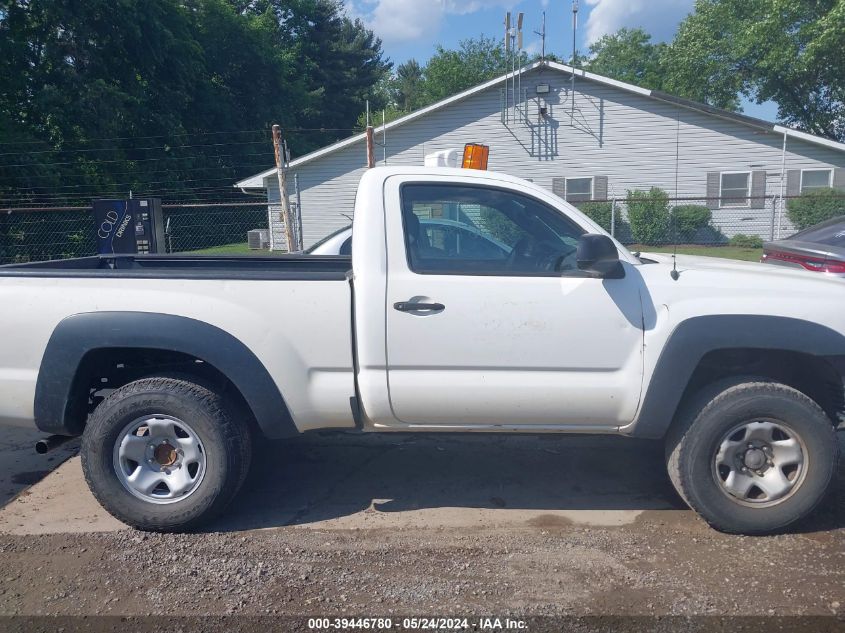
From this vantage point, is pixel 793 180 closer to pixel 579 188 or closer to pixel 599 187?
pixel 599 187

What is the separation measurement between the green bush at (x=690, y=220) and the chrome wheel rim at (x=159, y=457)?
19.8 meters

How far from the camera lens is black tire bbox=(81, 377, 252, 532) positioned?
3992mm

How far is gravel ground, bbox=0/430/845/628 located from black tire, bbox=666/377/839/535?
0.44ft

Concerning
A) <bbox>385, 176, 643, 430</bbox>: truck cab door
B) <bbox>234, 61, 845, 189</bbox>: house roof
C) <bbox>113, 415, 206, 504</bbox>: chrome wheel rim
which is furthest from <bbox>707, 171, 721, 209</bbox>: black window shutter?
<bbox>113, 415, 206, 504</bbox>: chrome wheel rim

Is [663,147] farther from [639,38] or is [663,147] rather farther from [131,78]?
[639,38]

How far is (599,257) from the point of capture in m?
3.77

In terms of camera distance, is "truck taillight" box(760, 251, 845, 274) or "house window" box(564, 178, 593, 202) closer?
"truck taillight" box(760, 251, 845, 274)

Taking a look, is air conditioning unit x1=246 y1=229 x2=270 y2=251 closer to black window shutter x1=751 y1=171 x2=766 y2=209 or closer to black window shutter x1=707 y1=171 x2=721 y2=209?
black window shutter x1=707 y1=171 x2=721 y2=209

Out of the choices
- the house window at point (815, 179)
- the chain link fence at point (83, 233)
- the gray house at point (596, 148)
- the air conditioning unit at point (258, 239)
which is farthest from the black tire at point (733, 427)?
the house window at point (815, 179)

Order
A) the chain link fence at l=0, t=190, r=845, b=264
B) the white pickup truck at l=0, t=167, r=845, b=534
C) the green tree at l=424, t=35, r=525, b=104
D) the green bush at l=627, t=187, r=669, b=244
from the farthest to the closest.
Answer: the green tree at l=424, t=35, r=525, b=104 < the green bush at l=627, t=187, r=669, b=244 < the chain link fence at l=0, t=190, r=845, b=264 < the white pickup truck at l=0, t=167, r=845, b=534

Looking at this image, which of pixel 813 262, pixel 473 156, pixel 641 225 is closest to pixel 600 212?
pixel 641 225

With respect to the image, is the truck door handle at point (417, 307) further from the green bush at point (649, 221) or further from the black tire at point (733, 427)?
the green bush at point (649, 221)

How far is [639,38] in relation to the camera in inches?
2146

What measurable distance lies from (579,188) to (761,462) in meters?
20.6
